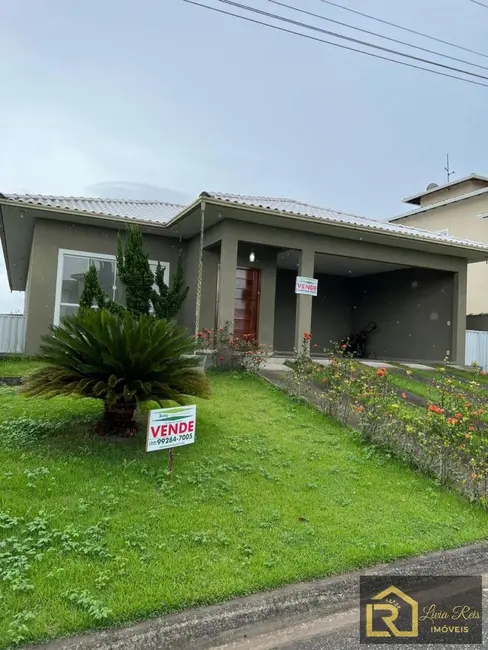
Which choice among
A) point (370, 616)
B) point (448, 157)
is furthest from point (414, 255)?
point (448, 157)

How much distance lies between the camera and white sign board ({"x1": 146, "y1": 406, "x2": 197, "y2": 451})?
13.7 ft

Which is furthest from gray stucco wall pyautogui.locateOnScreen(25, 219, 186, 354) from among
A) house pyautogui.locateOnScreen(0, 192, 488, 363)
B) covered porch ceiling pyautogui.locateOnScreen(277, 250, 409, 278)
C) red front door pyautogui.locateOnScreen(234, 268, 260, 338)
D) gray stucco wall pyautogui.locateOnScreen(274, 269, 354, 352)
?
gray stucco wall pyautogui.locateOnScreen(274, 269, 354, 352)

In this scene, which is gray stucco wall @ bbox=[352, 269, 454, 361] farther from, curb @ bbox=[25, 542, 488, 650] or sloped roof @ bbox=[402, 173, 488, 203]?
curb @ bbox=[25, 542, 488, 650]

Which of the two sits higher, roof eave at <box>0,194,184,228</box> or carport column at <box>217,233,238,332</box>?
roof eave at <box>0,194,184,228</box>

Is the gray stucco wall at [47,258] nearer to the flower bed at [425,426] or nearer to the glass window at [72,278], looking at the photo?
the glass window at [72,278]

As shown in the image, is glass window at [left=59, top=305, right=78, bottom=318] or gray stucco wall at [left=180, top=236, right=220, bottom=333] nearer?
glass window at [left=59, top=305, right=78, bottom=318]

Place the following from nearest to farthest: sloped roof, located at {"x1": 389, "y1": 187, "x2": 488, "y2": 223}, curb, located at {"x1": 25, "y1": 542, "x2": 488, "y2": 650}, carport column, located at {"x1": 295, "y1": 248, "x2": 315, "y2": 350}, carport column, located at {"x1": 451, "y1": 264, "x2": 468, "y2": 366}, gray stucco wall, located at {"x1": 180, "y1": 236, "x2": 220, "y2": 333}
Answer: curb, located at {"x1": 25, "y1": 542, "x2": 488, "y2": 650} → carport column, located at {"x1": 295, "y1": 248, "x2": 315, "y2": 350} → gray stucco wall, located at {"x1": 180, "y1": 236, "x2": 220, "y2": 333} → carport column, located at {"x1": 451, "y1": 264, "x2": 468, "y2": 366} → sloped roof, located at {"x1": 389, "y1": 187, "x2": 488, "y2": 223}

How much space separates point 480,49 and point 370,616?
29.8ft

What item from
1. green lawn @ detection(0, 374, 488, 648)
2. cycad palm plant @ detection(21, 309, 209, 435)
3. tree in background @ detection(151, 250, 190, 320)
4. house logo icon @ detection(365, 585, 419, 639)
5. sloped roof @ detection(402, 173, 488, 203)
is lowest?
house logo icon @ detection(365, 585, 419, 639)

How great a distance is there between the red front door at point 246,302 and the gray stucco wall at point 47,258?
3.35m

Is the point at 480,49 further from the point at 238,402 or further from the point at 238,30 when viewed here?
the point at 238,402

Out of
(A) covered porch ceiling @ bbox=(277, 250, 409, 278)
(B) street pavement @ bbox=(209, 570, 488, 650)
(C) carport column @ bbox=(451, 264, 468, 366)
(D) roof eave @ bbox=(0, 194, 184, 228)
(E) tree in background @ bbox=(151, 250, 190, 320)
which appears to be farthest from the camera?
(A) covered porch ceiling @ bbox=(277, 250, 409, 278)

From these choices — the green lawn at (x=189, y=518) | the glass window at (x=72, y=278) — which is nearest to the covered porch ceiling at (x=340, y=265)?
the glass window at (x=72, y=278)

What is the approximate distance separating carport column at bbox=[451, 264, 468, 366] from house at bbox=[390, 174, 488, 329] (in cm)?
285
